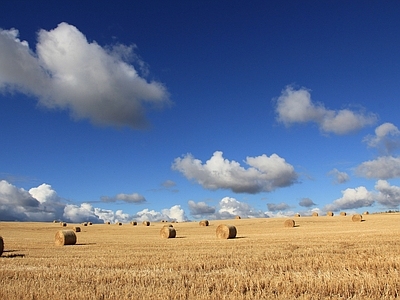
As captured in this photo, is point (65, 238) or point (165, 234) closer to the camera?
point (65, 238)

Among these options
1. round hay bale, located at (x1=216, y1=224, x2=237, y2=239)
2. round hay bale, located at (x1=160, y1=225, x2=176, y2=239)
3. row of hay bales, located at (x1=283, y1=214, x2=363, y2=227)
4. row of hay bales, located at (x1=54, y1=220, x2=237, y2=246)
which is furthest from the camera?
row of hay bales, located at (x1=283, y1=214, x2=363, y2=227)

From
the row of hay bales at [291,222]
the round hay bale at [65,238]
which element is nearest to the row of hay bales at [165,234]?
the round hay bale at [65,238]

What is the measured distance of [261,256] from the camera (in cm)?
1302

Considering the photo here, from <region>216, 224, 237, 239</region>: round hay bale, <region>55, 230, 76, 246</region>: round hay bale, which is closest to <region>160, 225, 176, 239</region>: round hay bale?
<region>216, 224, 237, 239</region>: round hay bale

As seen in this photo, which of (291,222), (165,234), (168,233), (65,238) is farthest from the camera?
(291,222)

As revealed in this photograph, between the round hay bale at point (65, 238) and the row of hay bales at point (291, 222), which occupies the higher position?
the row of hay bales at point (291, 222)

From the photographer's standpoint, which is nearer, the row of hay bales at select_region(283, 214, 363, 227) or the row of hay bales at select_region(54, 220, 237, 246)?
the row of hay bales at select_region(54, 220, 237, 246)

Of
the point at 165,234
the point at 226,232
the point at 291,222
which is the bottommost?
the point at 165,234

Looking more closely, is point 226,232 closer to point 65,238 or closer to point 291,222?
point 65,238

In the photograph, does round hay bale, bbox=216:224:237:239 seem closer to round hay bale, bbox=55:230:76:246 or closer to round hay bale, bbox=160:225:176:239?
round hay bale, bbox=160:225:176:239

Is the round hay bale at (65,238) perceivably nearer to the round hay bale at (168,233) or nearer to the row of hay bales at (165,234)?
the row of hay bales at (165,234)

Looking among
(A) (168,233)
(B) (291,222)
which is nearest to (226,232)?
(A) (168,233)

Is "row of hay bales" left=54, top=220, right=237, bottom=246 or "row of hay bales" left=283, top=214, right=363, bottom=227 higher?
"row of hay bales" left=283, top=214, right=363, bottom=227

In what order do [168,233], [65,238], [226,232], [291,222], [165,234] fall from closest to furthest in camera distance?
[65,238] < [226,232] < [168,233] < [165,234] < [291,222]
